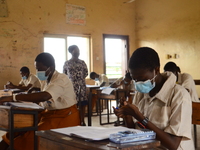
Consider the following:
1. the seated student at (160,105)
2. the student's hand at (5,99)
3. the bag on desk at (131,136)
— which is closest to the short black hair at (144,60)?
the seated student at (160,105)

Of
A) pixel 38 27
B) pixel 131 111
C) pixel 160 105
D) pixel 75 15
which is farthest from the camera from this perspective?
pixel 75 15

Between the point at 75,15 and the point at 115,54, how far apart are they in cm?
192

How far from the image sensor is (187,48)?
25.4ft

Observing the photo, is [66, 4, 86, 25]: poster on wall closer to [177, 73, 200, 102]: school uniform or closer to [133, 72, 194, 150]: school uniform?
[177, 73, 200, 102]: school uniform

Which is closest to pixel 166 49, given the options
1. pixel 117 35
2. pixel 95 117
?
pixel 117 35

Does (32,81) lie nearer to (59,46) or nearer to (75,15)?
(59,46)

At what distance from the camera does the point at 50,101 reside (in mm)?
2609

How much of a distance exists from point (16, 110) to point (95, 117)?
4.19m

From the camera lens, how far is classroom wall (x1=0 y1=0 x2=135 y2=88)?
702 cm

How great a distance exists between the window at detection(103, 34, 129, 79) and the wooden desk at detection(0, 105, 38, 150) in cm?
637

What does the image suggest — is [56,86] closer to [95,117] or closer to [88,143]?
[88,143]

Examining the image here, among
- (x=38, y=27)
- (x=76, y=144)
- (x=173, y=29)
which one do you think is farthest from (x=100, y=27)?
(x=76, y=144)

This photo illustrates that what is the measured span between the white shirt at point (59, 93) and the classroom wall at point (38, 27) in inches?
183

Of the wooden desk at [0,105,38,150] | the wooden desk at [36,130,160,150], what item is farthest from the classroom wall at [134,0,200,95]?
the wooden desk at [36,130,160,150]
